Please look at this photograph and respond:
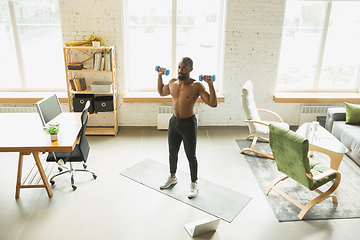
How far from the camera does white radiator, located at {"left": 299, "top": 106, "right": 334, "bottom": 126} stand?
231 inches

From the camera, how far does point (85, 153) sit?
378cm


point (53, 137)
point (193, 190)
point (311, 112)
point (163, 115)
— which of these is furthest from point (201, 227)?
point (311, 112)

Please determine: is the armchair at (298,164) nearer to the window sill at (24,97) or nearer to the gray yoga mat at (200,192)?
the gray yoga mat at (200,192)

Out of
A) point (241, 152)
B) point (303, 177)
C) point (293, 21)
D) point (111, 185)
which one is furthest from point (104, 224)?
point (293, 21)

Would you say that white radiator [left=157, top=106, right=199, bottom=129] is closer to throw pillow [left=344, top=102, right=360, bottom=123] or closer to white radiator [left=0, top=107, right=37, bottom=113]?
white radiator [left=0, top=107, right=37, bottom=113]

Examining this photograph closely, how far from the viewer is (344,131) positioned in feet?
15.8

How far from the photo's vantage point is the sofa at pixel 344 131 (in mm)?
4547

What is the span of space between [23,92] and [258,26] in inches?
179

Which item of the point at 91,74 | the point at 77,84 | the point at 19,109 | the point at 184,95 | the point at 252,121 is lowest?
the point at 19,109

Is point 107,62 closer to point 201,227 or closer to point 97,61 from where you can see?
point 97,61

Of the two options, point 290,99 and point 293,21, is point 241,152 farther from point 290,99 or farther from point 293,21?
point 293,21

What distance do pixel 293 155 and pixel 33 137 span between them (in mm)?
2949

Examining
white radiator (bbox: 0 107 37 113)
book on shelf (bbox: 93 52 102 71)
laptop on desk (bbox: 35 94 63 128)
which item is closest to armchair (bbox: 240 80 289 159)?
book on shelf (bbox: 93 52 102 71)

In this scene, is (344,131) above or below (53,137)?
below
